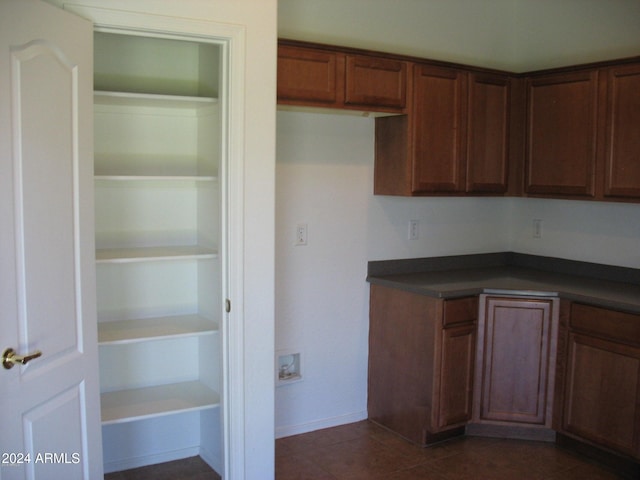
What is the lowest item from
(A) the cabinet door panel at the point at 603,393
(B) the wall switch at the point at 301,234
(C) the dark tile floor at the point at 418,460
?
(C) the dark tile floor at the point at 418,460

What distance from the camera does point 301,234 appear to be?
346 cm

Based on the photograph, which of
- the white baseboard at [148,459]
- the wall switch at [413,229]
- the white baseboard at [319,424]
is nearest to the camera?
the white baseboard at [148,459]

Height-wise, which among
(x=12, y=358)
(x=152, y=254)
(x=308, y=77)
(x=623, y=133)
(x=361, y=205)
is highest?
(x=308, y=77)

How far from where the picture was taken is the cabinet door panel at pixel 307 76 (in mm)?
2951

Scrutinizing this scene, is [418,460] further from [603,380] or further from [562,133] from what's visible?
[562,133]

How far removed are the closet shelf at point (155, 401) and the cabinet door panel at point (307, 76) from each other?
55.0 inches

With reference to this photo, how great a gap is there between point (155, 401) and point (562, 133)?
2.49m

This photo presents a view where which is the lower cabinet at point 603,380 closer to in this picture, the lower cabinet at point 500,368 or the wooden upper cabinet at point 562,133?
the lower cabinet at point 500,368

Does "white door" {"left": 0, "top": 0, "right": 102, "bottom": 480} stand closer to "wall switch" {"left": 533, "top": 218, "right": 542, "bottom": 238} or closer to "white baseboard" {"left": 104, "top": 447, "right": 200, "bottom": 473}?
"white baseboard" {"left": 104, "top": 447, "right": 200, "bottom": 473}

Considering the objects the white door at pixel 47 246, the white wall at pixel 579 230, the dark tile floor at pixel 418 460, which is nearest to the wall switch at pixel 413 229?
the white wall at pixel 579 230

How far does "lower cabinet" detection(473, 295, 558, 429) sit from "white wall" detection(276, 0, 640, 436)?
25.5 inches

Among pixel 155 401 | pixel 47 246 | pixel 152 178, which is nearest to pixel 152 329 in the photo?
pixel 155 401

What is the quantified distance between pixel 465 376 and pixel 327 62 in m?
1.72

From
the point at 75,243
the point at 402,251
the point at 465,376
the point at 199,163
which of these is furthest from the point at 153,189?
the point at 465,376
